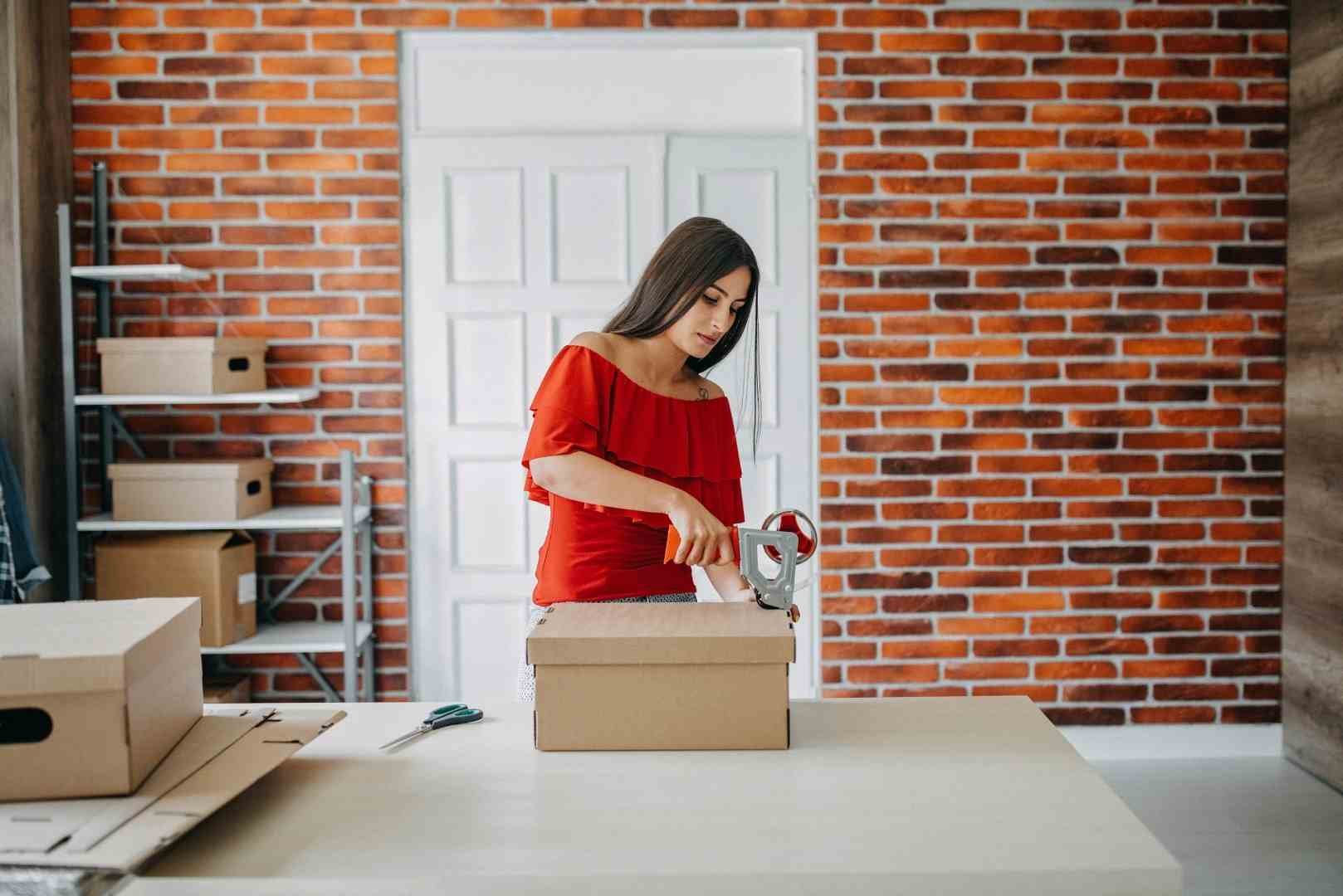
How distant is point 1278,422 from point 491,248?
101 inches

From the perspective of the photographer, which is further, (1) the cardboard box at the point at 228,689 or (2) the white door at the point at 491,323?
(2) the white door at the point at 491,323

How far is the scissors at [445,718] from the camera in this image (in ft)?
5.08

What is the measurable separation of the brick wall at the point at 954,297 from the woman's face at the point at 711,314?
1.65 m

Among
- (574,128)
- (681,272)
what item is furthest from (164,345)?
(681,272)

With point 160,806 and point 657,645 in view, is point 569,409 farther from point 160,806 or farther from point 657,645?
point 160,806

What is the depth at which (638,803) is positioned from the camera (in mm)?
1284

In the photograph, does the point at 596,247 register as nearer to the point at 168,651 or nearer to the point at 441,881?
the point at 168,651

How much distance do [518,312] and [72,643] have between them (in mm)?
2399

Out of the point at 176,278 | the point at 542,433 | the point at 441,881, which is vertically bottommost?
the point at 441,881

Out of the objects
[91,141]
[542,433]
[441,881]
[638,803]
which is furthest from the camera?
[91,141]

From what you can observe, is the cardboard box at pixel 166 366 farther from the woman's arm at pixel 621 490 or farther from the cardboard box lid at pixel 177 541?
the woman's arm at pixel 621 490

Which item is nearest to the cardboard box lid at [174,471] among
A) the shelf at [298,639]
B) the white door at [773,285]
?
the shelf at [298,639]

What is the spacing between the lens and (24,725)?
1.32 m

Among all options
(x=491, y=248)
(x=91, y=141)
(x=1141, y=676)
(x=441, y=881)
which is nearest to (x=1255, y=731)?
(x=1141, y=676)
